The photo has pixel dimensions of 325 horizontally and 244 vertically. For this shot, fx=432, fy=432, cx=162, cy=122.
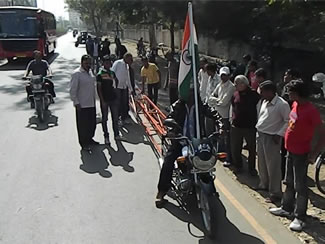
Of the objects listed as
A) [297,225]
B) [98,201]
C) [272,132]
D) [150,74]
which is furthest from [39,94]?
[297,225]

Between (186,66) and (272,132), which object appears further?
(272,132)

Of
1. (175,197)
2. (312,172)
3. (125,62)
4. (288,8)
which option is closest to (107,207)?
(175,197)

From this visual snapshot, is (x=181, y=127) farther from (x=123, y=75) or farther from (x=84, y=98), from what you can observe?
(x=123, y=75)

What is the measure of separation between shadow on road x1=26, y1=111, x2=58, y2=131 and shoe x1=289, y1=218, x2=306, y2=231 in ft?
22.8

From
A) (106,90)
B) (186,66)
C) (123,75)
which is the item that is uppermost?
(186,66)

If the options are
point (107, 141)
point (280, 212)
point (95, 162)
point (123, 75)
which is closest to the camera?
point (280, 212)

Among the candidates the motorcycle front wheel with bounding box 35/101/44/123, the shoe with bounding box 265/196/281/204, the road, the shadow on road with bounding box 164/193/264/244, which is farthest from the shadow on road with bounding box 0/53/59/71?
the shoe with bounding box 265/196/281/204

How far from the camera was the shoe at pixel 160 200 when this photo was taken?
5922mm

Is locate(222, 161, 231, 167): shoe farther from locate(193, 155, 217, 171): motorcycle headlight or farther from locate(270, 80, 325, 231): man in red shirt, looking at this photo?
locate(193, 155, 217, 171): motorcycle headlight

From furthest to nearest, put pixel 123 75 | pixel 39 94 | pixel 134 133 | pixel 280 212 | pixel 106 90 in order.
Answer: pixel 39 94, pixel 123 75, pixel 134 133, pixel 106 90, pixel 280 212

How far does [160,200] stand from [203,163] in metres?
1.22

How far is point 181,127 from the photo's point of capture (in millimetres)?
5734

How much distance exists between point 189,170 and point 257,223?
1.07m

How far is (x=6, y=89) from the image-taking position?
1666 centimetres
